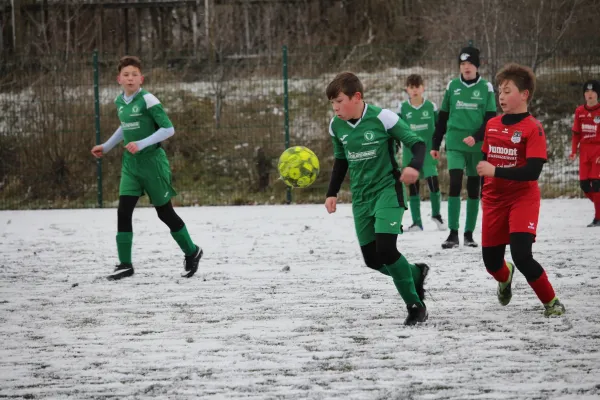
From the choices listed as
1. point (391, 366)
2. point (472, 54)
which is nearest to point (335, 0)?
point (472, 54)

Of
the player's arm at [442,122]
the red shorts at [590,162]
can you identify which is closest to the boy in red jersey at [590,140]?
the red shorts at [590,162]

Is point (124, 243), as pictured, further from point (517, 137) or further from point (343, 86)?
point (517, 137)

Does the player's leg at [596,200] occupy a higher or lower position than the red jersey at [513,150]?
lower

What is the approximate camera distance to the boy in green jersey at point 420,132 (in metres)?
11.8

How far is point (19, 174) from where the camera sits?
17094mm

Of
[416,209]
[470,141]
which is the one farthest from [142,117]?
[416,209]

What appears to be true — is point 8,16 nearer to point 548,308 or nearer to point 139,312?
point 139,312

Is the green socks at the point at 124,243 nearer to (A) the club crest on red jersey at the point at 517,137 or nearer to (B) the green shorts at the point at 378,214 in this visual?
(B) the green shorts at the point at 378,214

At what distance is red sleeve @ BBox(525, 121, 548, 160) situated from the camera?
6035 mm

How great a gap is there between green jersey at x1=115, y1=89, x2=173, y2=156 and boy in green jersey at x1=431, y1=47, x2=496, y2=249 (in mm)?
3280

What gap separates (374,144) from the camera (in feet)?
20.4

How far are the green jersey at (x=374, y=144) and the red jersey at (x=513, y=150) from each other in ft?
1.82

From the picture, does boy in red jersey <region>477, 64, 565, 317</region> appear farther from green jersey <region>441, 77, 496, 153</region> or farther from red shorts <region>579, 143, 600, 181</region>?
red shorts <region>579, 143, 600, 181</region>

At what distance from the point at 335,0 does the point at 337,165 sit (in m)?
19.5
